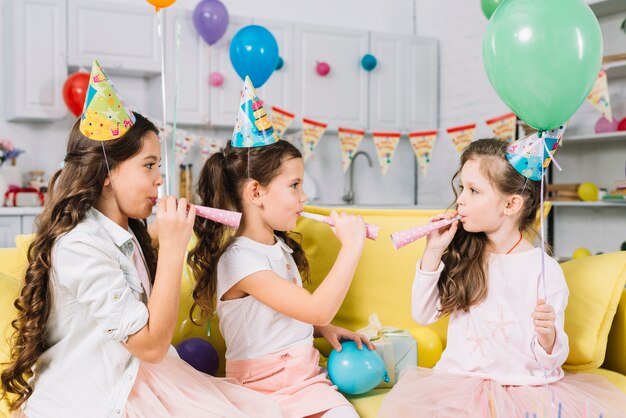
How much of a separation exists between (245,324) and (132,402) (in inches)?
15.4

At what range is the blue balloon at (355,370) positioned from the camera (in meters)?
1.66

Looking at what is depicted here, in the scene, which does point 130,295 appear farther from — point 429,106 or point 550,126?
point 429,106

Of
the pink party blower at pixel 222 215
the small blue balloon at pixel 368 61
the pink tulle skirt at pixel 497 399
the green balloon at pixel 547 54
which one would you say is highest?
the small blue balloon at pixel 368 61

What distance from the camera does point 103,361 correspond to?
1.43m

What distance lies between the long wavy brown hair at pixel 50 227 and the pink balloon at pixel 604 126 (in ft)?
11.1

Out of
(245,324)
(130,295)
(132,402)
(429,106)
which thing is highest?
(429,106)

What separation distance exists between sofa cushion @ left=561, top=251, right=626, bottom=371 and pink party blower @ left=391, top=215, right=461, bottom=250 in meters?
0.41

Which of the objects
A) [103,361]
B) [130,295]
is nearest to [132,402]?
[103,361]

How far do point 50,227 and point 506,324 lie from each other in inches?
43.9

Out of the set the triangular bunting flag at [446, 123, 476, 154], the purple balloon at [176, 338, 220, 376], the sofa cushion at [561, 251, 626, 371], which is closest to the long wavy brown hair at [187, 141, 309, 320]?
the purple balloon at [176, 338, 220, 376]

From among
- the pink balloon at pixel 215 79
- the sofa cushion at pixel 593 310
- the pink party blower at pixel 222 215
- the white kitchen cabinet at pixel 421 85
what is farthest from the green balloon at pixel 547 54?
the white kitchen cabinet at pixel 421 85

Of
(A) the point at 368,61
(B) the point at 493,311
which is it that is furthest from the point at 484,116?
(B) the point at 493,311

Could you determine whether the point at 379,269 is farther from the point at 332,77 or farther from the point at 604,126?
the point at 332,77

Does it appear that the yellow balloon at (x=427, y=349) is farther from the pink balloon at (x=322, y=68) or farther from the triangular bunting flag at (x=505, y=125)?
the pink balloon at (x=322, y=68)
